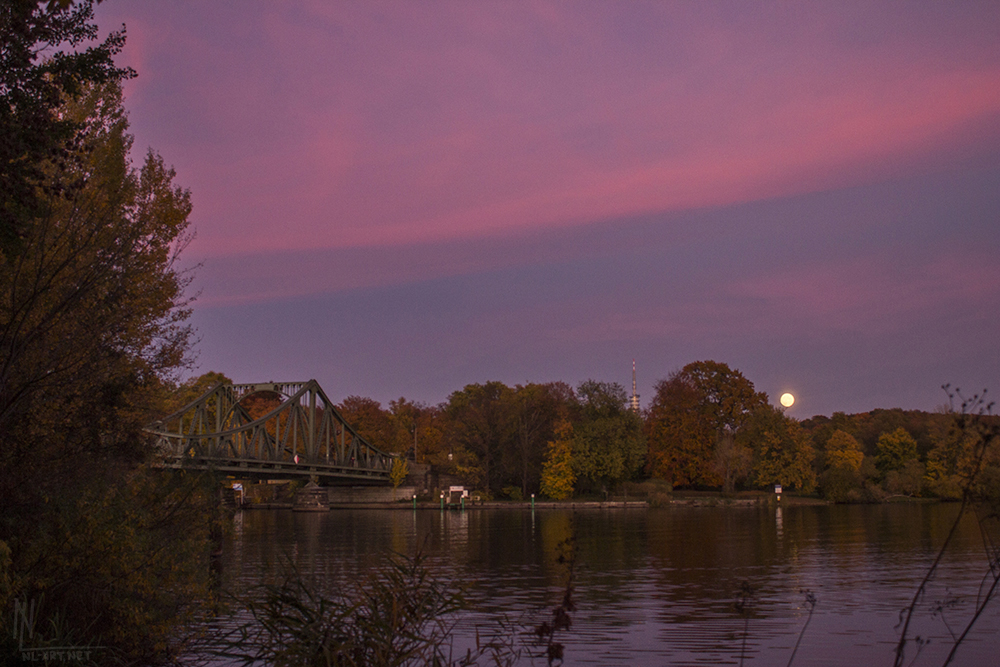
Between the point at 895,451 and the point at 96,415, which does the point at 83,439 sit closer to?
the point at 96,415

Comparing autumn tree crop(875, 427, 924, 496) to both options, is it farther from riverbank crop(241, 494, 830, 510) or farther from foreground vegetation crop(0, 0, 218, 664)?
foreground vegetation crop(0, 0, 218, 664)

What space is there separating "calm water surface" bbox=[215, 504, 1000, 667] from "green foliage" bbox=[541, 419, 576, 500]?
24823 mm

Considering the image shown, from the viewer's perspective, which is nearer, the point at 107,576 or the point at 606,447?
the point at 107,576

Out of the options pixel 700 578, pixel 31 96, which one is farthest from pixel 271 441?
pixel 31 96

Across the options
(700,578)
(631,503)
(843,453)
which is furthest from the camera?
(843,453)

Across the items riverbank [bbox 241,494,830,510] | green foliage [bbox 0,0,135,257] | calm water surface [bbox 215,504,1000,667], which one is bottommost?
riverbank [bbox 241,494,830,510]

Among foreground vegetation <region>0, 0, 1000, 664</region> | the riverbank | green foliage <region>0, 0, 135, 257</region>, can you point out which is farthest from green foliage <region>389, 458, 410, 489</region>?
green foliage <region>0, 0, 135, 257</region>

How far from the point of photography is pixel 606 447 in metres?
73.9

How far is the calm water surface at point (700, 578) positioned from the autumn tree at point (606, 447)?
24479 mm

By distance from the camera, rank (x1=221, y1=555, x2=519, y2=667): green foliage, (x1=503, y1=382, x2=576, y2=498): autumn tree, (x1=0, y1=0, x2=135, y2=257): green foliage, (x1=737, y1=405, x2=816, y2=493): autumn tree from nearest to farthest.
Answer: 1. (x1=221, y1=555, x2=519, y2=667): green foliage
2. (x1=0, y1=0, x2=135, y2=257): green foliage
3. (x1=737, y1=405, x2=816, y2=493): autumn tree
4. (x1=503, y1=382, x2=576, y2=498): autumn tree

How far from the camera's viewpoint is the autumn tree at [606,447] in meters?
73.1

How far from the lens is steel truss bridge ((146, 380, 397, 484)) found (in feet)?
180

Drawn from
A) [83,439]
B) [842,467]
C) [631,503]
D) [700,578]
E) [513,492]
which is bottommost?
[631,503]

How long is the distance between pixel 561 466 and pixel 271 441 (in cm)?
2452
